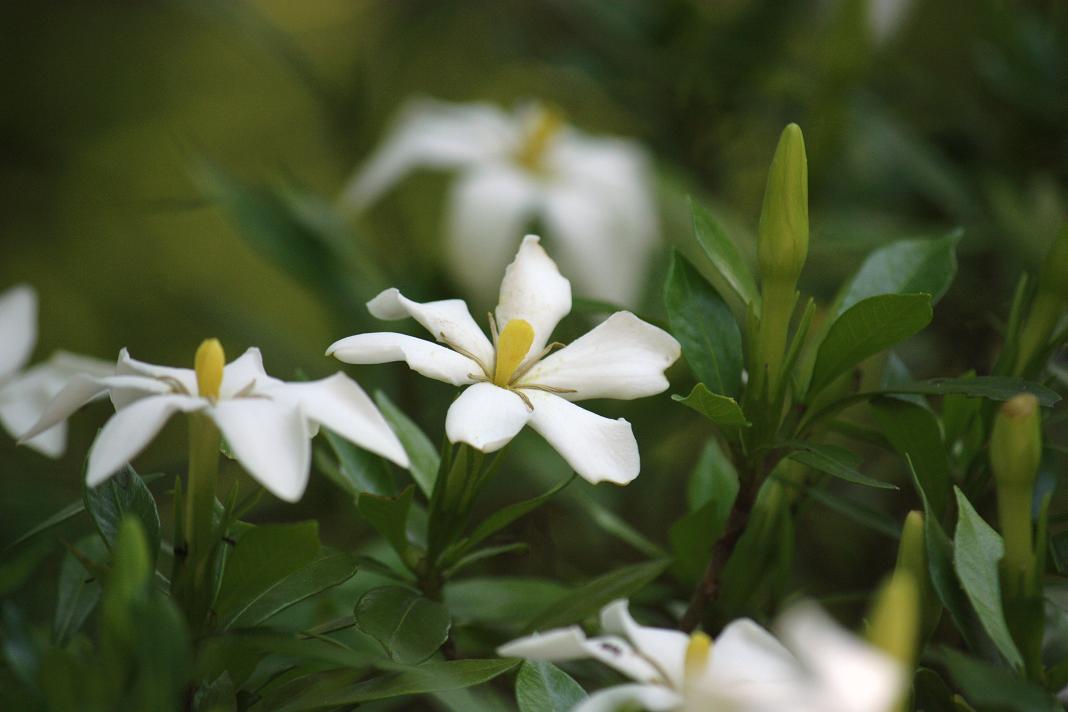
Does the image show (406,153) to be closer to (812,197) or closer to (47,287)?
(812,197)

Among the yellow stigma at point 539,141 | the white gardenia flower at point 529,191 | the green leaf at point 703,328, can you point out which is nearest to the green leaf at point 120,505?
the green leaf at point 703,328

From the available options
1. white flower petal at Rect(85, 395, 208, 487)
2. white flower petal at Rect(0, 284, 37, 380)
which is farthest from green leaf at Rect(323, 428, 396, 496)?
white flower petal at Rect(0, 284, 37, 380)

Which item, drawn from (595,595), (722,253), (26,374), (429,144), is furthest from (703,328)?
(429,144)

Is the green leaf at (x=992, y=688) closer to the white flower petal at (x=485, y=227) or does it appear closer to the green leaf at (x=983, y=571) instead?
the green leaf at (x=983, y=571)

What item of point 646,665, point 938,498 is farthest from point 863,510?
point 646,665

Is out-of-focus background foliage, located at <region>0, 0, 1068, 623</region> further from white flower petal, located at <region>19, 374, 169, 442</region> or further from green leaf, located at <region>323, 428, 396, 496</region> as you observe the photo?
white flower petal, located at <region>19, 374, 169, 442</region>

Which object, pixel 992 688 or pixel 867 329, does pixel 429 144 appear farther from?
pixel 992 688
